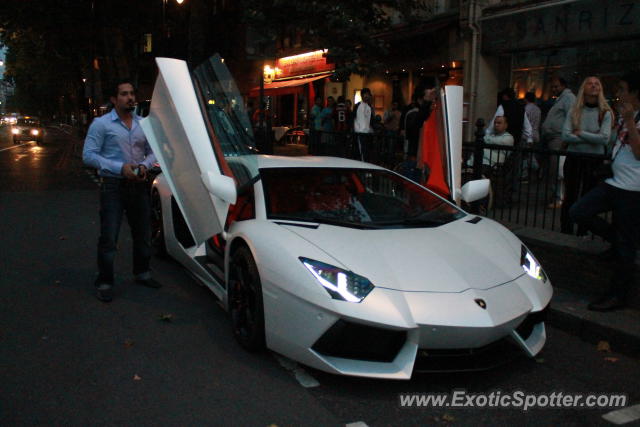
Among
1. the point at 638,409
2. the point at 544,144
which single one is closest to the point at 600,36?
the point at 544,144

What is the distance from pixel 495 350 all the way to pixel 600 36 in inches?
419

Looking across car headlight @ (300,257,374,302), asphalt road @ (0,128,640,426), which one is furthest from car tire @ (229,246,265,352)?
car headlight @ (300,257,374,302)

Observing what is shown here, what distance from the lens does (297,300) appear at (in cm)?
351

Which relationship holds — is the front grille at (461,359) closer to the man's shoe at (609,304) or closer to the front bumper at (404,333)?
the front bumper at (404,333)

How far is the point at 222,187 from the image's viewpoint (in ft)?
14.1

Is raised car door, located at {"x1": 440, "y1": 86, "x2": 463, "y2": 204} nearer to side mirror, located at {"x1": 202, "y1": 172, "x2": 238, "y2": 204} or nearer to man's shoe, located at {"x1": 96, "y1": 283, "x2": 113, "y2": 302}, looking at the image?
Result: side mirror, located at {"x1": 202, "y1": 172, "x2": 238, "y2": 204}

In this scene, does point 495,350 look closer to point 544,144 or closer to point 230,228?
point 230,228

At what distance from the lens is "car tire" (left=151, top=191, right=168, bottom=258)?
21.3 feet

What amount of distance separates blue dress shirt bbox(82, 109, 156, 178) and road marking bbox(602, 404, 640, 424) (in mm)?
4030

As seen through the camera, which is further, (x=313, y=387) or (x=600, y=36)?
(x=600, y=36)

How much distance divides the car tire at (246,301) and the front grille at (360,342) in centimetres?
59

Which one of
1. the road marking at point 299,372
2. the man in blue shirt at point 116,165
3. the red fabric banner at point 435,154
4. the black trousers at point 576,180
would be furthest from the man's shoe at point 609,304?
the man in blue shirt at point 116,165

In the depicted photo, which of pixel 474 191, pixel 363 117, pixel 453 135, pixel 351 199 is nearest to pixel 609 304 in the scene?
pixel 474 191

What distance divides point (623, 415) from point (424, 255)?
1.44 m
